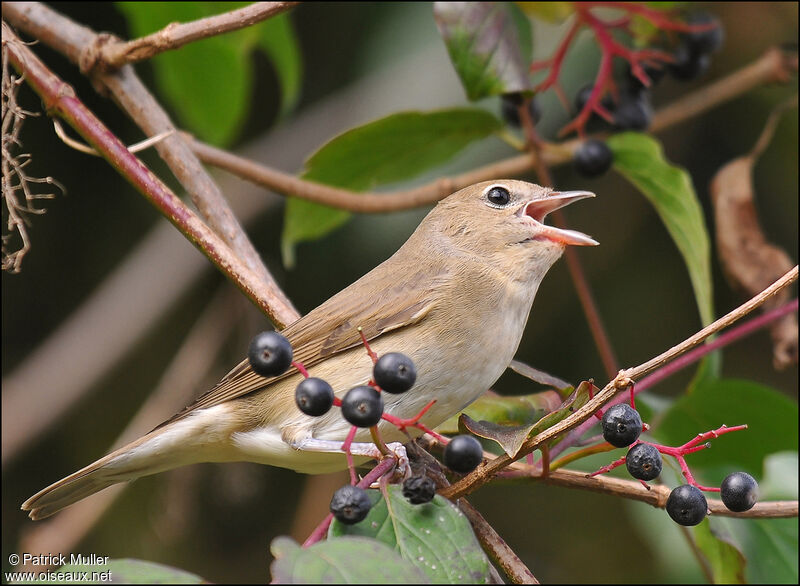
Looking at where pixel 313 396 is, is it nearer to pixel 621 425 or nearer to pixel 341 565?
pixel 341 565

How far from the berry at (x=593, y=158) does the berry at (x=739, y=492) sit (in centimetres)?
175

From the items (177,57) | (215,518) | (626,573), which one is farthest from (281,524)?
(177,57)

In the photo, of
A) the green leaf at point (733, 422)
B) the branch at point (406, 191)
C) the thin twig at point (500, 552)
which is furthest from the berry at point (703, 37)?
the thin twig at point (500, 552)

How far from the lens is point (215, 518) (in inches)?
203

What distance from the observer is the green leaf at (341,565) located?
1.52 meters

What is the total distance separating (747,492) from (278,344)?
3.58 ft

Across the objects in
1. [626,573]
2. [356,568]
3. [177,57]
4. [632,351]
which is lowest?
[626,573]

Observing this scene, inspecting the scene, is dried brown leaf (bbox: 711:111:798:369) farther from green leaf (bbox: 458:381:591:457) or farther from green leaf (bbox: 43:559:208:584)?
green leaf (bbox: 43:559:208:584)

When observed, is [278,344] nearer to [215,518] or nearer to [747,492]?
[747,492]

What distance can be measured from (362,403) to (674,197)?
1858 mm

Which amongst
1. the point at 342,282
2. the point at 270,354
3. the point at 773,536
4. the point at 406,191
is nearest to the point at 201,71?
the point at 406,191

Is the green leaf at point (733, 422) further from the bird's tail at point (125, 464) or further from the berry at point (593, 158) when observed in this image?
the bird's tail at point (125, 464)

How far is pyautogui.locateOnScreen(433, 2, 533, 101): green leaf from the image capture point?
3273 millimetres

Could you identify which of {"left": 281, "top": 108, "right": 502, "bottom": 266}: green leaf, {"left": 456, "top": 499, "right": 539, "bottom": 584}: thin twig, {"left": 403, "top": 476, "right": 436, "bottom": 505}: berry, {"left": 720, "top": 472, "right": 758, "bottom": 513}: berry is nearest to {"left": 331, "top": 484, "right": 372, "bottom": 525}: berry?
{"left": 403, "top": 476, "right": 436, "bottom": 505}: berry
